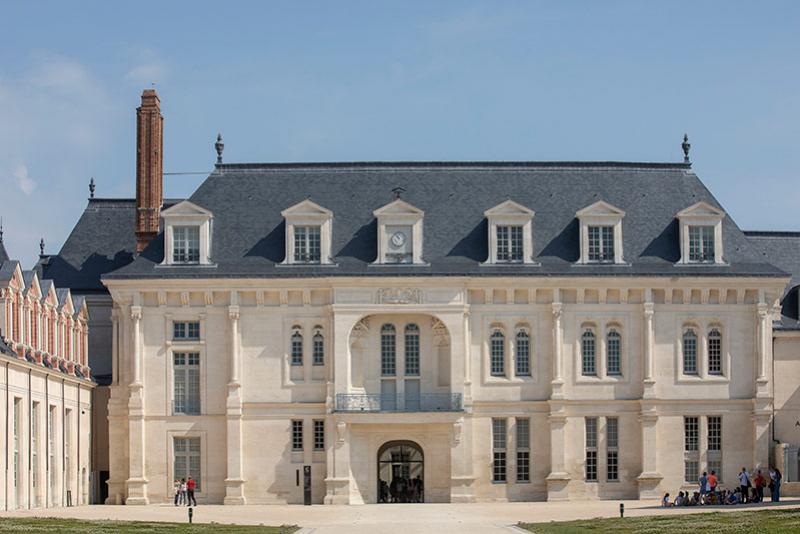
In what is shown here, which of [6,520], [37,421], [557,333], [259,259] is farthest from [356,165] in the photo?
[6,520]

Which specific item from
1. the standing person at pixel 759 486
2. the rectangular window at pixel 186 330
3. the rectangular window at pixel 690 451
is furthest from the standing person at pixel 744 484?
the rectangular window at pixel 186 330

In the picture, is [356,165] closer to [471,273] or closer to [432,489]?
[471,273]

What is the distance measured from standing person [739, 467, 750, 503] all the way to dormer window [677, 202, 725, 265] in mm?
10575

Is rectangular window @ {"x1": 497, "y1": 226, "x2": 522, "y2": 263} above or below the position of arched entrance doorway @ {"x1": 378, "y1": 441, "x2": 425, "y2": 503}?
above

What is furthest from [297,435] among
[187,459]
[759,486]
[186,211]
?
[759,486]

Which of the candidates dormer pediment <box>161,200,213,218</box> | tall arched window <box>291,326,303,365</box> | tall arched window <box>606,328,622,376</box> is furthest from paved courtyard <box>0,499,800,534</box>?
dormer pediment <box>161,200,213,218</box>

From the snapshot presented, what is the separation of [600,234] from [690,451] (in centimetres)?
1115

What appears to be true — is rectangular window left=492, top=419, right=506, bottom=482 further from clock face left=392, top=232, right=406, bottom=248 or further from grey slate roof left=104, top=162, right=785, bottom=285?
clock face left=392, top=232, right=406, bottom=248

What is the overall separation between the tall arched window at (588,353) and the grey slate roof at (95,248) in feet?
75.4

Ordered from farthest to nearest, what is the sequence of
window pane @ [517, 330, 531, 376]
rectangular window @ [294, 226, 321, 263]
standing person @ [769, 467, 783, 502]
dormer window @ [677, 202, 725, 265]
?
dormer window @ [677, 202, 725, 265] < window pane @ [517, 330, 531, 376] < rectangular window @ [294, 226, 321, 263] < standing person @ [769, 467, 783, 502]

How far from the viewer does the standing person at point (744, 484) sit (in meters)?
72.2

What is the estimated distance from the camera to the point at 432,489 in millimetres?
79062

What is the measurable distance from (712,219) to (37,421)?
1299 inches

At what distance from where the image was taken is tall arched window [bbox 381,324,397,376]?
79.9m
